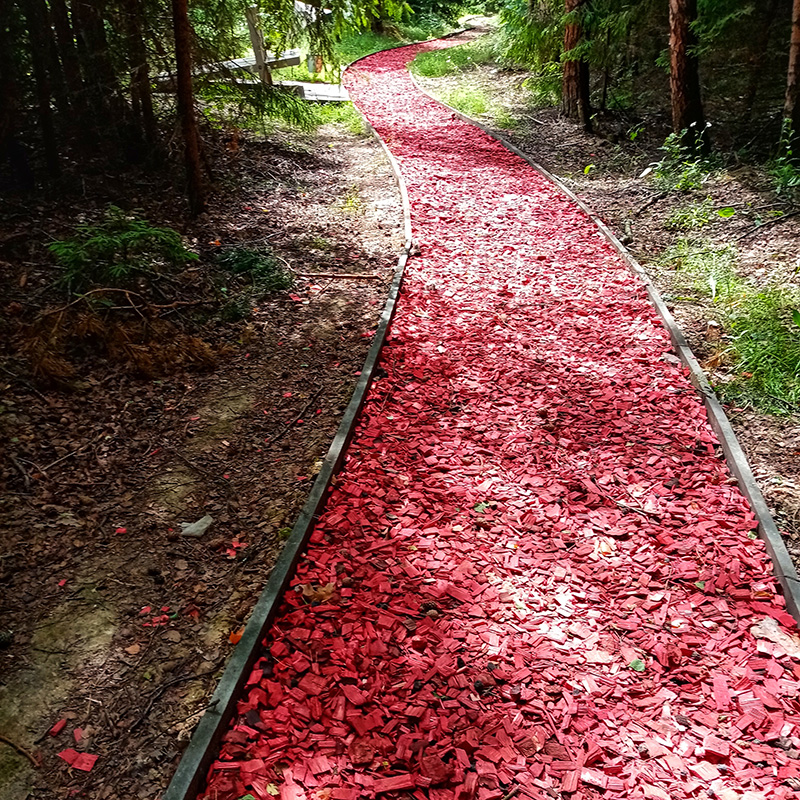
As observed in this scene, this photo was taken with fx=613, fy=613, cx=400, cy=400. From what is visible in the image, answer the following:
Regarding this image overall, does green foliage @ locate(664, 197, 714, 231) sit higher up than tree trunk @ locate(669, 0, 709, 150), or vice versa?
tree trunk @ locate(669, 0, 709, 150)

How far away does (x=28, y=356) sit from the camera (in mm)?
4688

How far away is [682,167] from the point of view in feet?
31.4

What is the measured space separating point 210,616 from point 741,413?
4.00 meters

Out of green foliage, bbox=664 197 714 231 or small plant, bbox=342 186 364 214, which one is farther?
small plant, bbox=342 186 364 214

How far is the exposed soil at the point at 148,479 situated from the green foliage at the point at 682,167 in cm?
469

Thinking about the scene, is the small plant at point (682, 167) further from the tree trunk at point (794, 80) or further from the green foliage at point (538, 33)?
the green foliage at point (538, 33)

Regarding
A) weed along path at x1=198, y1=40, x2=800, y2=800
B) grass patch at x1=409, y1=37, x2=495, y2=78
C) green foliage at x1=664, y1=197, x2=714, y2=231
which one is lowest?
weed along path at x1=198, y1=40, x2=800, y2=800

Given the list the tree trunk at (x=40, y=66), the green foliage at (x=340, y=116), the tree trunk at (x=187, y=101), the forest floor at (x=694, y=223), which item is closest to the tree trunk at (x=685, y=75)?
the forest floor at (x=694, y=223)

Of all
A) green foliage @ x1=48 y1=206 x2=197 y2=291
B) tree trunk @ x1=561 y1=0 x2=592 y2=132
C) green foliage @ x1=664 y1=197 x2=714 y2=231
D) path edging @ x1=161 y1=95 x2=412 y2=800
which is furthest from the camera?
tree trunk @ x1=561 y1=0 x2=592 y2=132

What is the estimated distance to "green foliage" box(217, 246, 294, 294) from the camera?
6.54 m

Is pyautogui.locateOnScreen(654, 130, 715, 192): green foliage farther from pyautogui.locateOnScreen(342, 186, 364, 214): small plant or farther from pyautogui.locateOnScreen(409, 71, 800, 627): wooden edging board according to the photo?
pyautogui.locateOnScreen(342, 186, 364, 214): small plant

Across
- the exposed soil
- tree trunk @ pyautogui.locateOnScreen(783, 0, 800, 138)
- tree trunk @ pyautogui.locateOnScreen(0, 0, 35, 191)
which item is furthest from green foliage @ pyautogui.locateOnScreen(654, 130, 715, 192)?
tree trunk @ pyautogui.locateOnScreen(0, 0, 35, 191)

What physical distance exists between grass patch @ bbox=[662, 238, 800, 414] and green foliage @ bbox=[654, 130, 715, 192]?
262 centimetres

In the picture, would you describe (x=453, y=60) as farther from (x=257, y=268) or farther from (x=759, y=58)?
(x=257, y=268)
